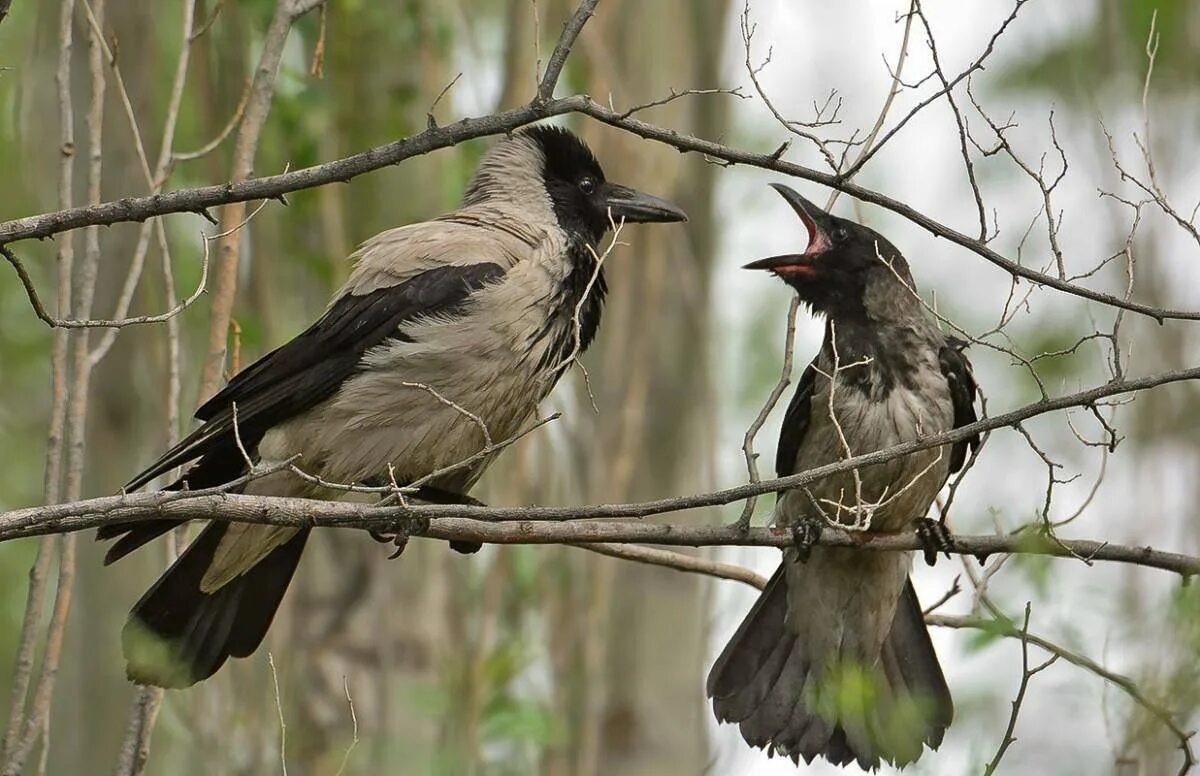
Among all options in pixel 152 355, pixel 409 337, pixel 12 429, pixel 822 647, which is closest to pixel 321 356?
pixel 409 337

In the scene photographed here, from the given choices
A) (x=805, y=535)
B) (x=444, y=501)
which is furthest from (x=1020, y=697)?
(x=444, y=501)

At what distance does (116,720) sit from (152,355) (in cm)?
162

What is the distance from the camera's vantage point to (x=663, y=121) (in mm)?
8336

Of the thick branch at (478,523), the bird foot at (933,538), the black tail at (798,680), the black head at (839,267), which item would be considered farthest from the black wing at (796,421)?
the thick branch at (478,523)

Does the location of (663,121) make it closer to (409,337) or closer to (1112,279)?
(1112,279)

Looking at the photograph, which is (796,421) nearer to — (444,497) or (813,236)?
(813,236)

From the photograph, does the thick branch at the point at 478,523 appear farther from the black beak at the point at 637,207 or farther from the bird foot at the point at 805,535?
the black beak at the point at 637,207

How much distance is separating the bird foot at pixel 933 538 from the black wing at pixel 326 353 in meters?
1.69

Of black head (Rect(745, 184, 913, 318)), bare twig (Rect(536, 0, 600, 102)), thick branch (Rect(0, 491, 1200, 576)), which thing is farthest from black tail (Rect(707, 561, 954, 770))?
bare twig (Rect(536, 0, 600, 102))

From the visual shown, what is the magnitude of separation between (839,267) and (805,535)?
5.57 feet

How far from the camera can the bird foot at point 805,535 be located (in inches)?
173

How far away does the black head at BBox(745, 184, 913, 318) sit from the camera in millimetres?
5953

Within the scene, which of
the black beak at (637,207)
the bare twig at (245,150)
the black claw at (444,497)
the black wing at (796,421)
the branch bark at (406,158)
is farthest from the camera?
the black beak at (637,207)

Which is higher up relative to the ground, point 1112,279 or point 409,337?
point 1112,279
